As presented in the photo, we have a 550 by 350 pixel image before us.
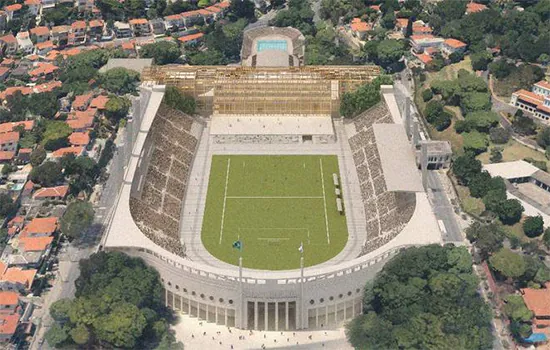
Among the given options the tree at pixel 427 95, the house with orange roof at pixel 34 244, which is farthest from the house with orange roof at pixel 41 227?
the tree at pixel 427 95

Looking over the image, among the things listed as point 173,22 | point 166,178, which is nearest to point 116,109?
point 166,178

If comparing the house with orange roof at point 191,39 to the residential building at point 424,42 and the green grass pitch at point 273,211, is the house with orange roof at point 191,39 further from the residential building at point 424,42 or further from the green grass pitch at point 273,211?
the green grass pitch at point 273,211

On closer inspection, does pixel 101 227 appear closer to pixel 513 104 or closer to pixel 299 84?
pixel 299 84

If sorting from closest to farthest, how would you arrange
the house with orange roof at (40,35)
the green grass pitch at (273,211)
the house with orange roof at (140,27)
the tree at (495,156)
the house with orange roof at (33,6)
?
the green grass pitch at (273,211) → the tree at (495,156) → the house with orange roof at (40,35) → the house with orange roof at (140,27) → the house with orange roof at (33,6)

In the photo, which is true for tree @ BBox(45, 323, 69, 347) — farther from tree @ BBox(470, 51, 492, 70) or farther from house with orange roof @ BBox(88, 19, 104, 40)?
house with orange roof @ BBox(88, 19, 104, 40)

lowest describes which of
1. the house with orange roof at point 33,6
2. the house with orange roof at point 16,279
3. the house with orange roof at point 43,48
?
the house with orange roof at point 33,6

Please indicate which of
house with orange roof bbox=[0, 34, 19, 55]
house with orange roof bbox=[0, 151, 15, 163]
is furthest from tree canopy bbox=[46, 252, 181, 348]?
house with orange roof bbox=[0, 34, 19, 55]
